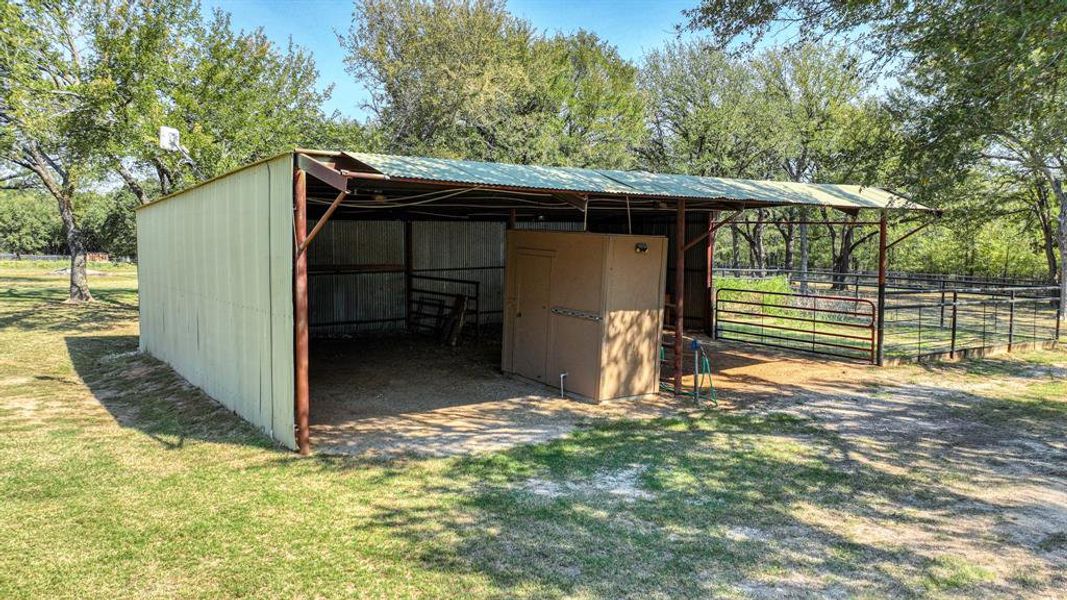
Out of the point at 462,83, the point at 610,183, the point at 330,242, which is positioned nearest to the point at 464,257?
the point at 330,242

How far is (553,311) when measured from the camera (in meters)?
7.85

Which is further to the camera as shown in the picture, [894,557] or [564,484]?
[564,484]

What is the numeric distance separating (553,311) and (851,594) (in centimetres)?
495

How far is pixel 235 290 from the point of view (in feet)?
22.7

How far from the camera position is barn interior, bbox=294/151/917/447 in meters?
6.16

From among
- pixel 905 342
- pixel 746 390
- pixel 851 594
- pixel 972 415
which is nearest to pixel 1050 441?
pixel 972 415

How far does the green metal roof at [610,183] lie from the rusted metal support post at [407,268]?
6252mm

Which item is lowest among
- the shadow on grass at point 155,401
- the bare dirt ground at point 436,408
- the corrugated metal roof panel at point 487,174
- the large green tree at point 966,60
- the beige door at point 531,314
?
the shadow on grass at point 155,401

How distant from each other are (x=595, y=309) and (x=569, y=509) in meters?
3.19

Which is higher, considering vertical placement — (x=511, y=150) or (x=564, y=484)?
(x=511, y=150)

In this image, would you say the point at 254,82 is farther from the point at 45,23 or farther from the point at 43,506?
the point at 43,506

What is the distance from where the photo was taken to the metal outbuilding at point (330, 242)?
5.54 m

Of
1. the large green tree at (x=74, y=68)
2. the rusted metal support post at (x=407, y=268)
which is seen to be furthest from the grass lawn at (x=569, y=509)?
the large green tree at (x=74, y=68)

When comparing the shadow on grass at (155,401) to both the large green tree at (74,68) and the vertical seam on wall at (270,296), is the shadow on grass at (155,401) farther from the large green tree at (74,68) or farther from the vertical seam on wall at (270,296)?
the large green tree at (74,68)
